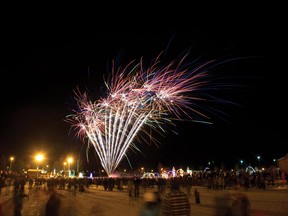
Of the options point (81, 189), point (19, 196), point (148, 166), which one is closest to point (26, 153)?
point (148, 166)

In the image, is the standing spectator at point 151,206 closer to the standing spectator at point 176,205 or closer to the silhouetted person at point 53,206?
the standing spectator at point 176,205

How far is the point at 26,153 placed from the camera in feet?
361

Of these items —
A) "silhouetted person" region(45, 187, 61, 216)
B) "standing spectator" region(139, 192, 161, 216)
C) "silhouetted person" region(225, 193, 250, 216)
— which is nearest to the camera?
"standing spectator" region(139, 192, 161, 216)

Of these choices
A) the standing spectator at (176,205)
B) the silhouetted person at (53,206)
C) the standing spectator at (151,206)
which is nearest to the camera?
the standing spectator at (151,206)

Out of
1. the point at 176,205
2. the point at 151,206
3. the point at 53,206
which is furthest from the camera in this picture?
the point at 53,206

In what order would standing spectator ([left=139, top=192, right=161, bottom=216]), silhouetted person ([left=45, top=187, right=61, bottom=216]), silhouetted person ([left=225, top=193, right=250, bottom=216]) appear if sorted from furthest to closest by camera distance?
1. silhouetted person ([left=45, top=187, right=61, bottom=216])
2. silhouetted person ([left=225, top=193, right=250, bottom=216])
3. standing spectator ([left=139, top=192, right=161, bottom=216])

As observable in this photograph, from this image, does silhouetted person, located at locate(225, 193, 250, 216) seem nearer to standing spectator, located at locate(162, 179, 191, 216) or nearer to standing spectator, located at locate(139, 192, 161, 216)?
standing spectator, located at locate(162, 179, 191, 216)

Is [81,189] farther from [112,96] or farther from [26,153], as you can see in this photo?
[26,153]

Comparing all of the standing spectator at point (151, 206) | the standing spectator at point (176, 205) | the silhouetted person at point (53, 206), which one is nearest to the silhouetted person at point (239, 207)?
the standing spectator at point (176, 205)

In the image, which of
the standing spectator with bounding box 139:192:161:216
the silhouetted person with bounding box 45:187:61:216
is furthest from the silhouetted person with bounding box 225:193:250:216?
the silhouetted person with bounding box 45:187:61:216

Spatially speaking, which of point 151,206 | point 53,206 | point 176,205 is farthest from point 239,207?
point 53,206

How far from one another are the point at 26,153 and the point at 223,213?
111406 millimetres

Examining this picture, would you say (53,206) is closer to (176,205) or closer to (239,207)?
(176,205)

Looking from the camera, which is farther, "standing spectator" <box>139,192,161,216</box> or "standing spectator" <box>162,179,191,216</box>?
"standing spectator" <box>162,179,191,216</box>
